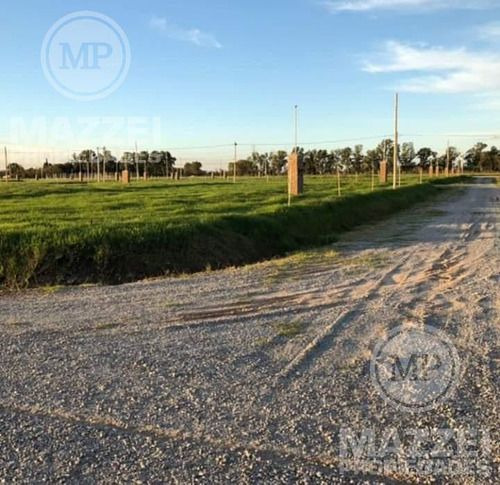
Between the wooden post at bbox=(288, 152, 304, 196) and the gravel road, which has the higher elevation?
the wooden post at bbox=(288, 152, 304, 196)

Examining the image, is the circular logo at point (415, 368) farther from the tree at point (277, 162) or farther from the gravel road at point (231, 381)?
the tree at point (277, 162)

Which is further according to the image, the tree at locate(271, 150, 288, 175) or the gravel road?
the tree at locate(271, 150, 288, 175)

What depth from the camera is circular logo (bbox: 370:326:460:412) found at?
4215 millimetres

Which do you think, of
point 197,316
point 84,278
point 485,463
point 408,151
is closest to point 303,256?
point 84,278

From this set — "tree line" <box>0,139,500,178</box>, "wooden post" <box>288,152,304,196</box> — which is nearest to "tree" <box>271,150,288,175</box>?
"tree line" <box>0,139,500,178</box>

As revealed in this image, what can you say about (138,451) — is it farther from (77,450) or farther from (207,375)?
(207,375)

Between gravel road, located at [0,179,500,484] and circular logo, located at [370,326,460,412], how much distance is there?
3.6 inches

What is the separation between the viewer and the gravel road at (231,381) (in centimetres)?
328

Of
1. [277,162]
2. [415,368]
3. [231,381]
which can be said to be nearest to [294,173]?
[415,368]

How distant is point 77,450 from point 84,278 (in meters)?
6.31

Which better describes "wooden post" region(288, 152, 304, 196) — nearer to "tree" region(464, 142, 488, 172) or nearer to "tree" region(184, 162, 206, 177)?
"tree" region(184, 162, 206, 177)

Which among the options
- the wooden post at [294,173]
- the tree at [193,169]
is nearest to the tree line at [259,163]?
the tree at [193,169]

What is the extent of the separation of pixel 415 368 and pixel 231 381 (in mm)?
1492

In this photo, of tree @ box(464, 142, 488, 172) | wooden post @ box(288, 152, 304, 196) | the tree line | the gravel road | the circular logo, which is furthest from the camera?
tree @ box(464, 142, 488, 172)
